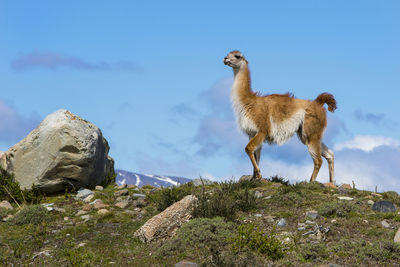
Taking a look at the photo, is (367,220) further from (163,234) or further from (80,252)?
(80,252)

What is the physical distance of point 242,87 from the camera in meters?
15.0

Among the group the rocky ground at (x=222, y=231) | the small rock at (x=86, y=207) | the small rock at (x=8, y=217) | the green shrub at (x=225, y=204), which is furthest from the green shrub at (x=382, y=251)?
the small rock at (x=8, y=217)

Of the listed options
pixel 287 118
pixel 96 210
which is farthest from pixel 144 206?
pixel 287 118

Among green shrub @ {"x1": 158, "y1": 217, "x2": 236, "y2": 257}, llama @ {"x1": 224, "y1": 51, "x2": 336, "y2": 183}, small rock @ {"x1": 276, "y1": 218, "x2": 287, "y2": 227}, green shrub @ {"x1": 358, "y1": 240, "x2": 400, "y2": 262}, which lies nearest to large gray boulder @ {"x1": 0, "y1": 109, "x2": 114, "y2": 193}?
llama @ {"x1": 224, "y1": 51, "x2": 336, "y2": 183}

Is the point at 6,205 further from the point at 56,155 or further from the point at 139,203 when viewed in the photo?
the point at 139,203

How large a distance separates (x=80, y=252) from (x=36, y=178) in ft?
20.0

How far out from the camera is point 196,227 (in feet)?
29.9

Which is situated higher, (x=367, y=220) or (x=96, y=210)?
(x=367, y=220)

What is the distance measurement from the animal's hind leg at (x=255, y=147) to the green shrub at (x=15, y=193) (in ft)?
21.2

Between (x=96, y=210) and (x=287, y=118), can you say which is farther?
(x=287, y=118)

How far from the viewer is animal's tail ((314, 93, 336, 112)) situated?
15.3m

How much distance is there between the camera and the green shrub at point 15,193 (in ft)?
47.6

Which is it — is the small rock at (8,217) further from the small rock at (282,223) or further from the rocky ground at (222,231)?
the small rock at (282,223)

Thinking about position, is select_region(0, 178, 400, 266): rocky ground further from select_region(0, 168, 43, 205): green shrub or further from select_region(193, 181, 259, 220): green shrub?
select_region(0, 168, 43, 205): green shrub
